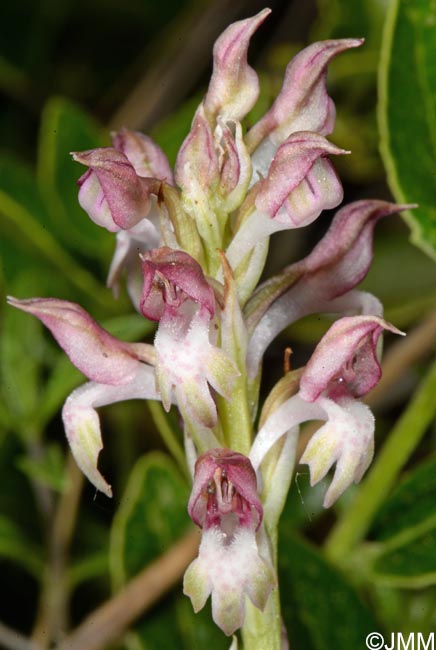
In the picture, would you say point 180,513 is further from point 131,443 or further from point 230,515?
point 230,515

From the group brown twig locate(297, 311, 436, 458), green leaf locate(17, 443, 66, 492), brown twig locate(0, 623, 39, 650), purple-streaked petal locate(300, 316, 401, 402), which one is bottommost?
brown twig locate(0, 623, 39, 650)

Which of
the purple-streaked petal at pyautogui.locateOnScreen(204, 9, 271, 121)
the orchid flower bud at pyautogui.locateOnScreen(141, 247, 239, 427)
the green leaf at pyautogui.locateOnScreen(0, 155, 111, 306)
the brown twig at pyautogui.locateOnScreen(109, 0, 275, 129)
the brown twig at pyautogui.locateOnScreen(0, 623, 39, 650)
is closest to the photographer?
the orchid flower bud at pyautogui.locateOnScreen(141, 247, 239, 427)

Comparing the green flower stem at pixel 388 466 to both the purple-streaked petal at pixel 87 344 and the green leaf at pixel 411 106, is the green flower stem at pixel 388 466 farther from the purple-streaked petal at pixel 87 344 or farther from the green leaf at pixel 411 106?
the purple-streaked petal at pixel 87 344

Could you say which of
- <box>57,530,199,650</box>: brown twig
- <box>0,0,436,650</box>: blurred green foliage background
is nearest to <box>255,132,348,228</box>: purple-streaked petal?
<box>0,0,436,650</box>: blurred green foliage background

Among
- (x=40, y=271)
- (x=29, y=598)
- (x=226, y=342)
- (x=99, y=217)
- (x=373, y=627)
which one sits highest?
(x=99, y=217)

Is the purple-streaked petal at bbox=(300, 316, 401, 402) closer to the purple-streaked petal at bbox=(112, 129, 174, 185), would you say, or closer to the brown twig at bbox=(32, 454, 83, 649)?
the purple-streaked petal at bbox=(112, 129, 174, 185)

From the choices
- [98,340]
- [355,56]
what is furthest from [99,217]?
[355,56]

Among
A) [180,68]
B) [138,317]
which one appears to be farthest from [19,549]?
[180,68]
